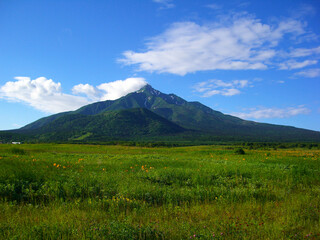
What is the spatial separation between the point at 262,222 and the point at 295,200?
7.90 feet

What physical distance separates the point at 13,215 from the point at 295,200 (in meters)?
8.40

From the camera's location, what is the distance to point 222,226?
466 centimetres

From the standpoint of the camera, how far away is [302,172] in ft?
34.9

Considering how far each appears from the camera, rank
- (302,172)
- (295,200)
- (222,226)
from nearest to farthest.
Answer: (222,226) < (295,200) < (302,172)

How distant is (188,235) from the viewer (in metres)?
4.24

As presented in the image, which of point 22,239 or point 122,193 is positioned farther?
point 122,193

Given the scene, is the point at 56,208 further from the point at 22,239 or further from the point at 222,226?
the point at 222,226

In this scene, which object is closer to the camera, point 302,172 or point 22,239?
point 22,239

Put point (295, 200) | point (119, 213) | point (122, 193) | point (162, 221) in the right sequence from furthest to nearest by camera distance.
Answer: point (122, 193) → point (295, 200) → point (119, 213) → point (162, 221)

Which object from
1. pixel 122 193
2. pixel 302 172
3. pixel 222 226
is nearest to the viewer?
pixel 222 226

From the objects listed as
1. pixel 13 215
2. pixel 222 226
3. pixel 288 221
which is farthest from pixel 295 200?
pixel 13 215

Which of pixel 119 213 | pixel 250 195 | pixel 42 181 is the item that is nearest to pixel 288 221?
pixel 250 195

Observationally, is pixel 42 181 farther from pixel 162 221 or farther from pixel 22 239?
pixel 162 221

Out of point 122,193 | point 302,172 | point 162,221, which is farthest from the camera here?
point 302,172
